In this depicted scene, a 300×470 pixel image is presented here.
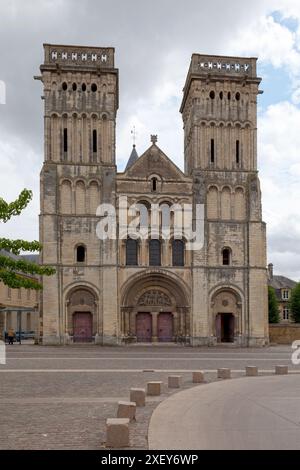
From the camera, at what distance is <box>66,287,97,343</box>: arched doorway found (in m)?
45.0

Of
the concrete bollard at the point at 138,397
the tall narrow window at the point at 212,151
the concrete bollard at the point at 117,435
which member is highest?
the tall narrow window at the point at 212,151

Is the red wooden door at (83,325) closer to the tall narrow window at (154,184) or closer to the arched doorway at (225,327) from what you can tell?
the arched doorway at (225,327)

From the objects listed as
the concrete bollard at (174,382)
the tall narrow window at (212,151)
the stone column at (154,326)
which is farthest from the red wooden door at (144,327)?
the concrete bollard at (174,382)

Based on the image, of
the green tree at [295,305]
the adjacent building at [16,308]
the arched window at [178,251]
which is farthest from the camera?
the green tree at [295,305]

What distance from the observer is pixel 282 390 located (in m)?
17.8

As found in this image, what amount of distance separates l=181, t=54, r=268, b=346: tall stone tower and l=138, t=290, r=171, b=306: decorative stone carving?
2.48 m

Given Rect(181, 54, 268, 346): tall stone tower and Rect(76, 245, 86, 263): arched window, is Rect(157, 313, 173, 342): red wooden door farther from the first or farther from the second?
Rect(76, 245, 86, 263): arched window

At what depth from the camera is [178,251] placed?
152 ft

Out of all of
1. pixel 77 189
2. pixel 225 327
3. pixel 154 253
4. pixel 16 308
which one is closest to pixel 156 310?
pixel 154 253

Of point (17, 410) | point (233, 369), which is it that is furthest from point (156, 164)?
point (17, 410)

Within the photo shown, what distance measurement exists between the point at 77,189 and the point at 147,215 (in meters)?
5.71

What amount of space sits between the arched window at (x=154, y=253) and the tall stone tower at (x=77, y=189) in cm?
304

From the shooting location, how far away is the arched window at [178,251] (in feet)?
152
